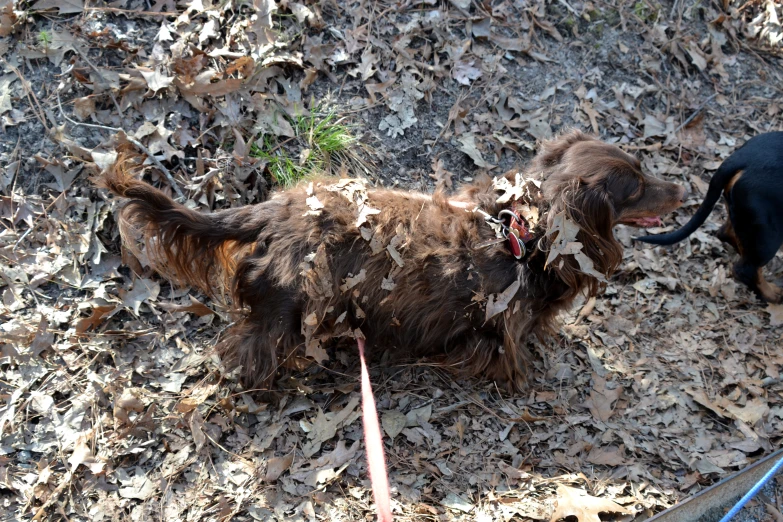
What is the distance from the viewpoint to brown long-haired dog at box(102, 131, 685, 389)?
3518 millimetres

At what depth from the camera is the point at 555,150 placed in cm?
404

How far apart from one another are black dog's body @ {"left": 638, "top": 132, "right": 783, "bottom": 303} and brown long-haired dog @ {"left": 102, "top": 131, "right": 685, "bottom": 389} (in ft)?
2.64

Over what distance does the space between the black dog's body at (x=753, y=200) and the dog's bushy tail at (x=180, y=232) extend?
300cm

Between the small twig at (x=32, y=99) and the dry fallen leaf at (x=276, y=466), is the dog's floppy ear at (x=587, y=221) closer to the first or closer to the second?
the dry fallen leaf at (x=276, y=466)

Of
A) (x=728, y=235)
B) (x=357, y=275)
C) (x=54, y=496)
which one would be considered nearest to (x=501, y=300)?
(x=357, y=275)

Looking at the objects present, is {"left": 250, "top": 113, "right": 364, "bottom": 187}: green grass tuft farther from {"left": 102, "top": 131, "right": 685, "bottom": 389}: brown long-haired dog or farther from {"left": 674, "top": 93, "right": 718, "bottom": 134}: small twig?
{"left": 674, "top": 93, "right": 718, "bottom": 134}: small twig

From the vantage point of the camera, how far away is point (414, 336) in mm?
3871

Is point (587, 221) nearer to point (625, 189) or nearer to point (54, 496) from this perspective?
point (625, 189)

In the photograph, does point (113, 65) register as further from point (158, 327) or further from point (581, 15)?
point (581, 15)

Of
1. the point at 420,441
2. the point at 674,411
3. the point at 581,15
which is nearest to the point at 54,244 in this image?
the point at 420,441

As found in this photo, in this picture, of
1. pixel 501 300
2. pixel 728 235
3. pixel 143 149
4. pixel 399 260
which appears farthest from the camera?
pixel 728 235

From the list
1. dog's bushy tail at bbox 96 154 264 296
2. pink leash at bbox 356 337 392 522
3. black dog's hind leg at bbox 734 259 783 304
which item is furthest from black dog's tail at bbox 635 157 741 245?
dog's bushy tail at bbox 96 154 264 296

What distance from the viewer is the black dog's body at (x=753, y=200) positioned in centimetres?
439

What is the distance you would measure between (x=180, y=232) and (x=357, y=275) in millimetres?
1076
